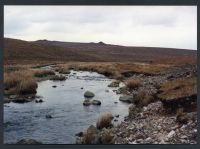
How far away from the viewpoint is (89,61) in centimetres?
637

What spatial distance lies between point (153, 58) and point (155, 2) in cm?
128

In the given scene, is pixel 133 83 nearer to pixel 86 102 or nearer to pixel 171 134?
pixel 86 102

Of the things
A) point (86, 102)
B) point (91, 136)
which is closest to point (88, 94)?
point (86, 102)

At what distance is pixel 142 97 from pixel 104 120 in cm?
60

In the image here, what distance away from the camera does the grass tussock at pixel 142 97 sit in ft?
19.5

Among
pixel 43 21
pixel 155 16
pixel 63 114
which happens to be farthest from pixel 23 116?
pixel 155 16

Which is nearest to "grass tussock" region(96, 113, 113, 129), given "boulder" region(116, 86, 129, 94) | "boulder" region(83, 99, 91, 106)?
"boulder" region(83, 99, 91, 106)

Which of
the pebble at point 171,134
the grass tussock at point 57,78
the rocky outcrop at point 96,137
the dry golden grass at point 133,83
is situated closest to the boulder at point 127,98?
the dry golden grass at point 133,83

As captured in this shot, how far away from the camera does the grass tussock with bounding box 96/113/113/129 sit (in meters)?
5.89

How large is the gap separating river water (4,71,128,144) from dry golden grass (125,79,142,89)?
0.31 metres

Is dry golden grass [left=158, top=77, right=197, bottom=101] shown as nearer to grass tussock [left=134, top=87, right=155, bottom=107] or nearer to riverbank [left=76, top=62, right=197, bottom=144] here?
riverbank [left=76, top=62, right=197, bottom=144]

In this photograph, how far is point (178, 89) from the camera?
19.8ft

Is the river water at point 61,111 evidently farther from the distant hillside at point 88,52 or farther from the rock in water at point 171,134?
the rock in water at point 171,134

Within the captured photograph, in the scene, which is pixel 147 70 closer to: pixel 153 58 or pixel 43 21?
pixel 153 58
